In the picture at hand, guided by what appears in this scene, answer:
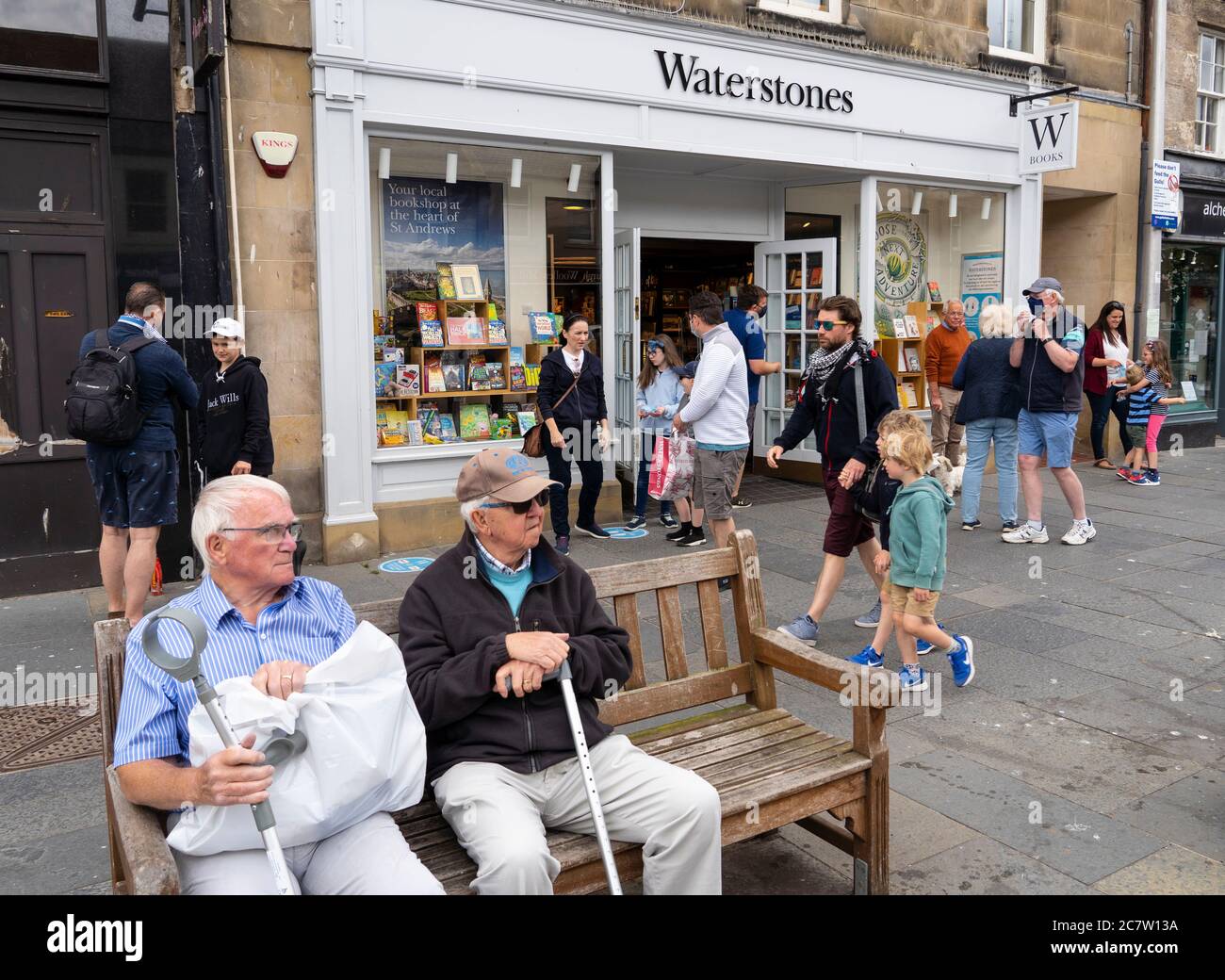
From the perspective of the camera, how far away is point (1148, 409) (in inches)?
479

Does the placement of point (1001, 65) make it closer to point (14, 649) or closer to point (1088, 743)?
point (1088, 743)

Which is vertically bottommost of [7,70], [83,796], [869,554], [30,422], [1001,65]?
[83,796]

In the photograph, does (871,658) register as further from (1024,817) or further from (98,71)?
(98,71)

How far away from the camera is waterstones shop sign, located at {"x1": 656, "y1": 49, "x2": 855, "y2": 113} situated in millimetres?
9656

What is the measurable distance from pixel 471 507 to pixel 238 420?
4.15 metres

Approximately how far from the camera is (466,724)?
3.04m

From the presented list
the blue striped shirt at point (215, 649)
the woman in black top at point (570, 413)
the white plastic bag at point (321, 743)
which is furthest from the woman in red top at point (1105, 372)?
the white plastic bag at point (321, 743)

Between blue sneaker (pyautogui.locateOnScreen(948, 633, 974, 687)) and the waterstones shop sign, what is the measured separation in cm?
624

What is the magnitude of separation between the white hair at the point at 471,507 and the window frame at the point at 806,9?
28.3ft

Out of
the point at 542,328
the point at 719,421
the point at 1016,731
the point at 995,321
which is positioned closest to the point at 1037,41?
the point at 995,321

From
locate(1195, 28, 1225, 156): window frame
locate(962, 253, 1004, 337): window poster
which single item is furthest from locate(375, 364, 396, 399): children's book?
locate(1195, 28, 1225, 156): window frame

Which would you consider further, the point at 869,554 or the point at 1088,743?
the point at 869,554
